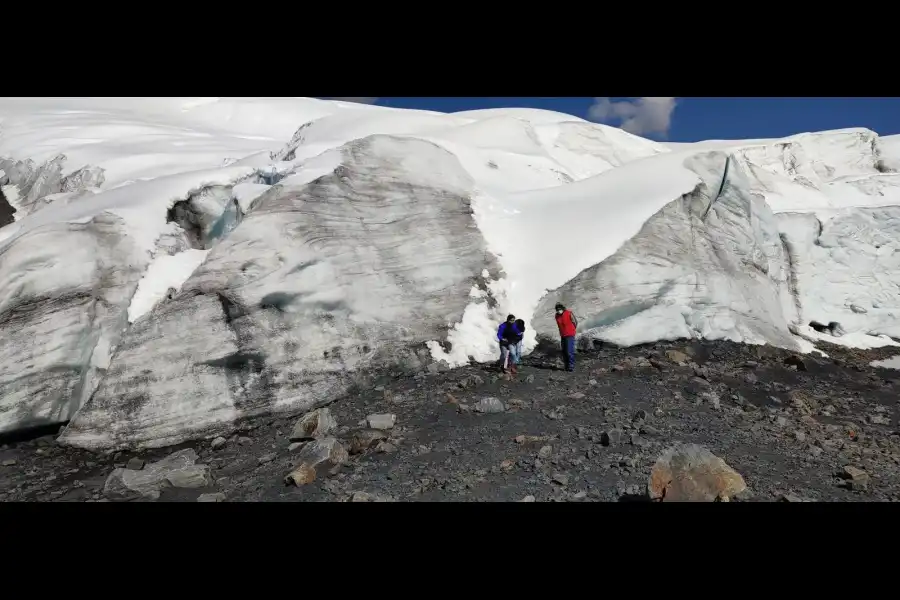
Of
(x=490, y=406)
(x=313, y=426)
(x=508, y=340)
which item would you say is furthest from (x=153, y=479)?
(x=508, y=340)

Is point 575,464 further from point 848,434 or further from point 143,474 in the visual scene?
point 143,474

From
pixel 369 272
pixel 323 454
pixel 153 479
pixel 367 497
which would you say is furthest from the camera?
pixel 369 272

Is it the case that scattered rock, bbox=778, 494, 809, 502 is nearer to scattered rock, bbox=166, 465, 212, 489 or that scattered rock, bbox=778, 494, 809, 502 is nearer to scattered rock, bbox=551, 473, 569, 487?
scattered rock, bbox=551, 473, 569, 487

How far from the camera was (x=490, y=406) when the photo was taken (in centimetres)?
762

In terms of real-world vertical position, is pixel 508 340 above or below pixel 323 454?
above

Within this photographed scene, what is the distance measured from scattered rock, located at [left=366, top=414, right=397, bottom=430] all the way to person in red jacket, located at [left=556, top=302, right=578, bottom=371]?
9.03 ft

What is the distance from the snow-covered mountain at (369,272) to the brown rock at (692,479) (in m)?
3.75

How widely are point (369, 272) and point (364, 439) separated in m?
2.91

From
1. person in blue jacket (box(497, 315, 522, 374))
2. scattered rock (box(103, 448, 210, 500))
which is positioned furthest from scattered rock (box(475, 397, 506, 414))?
scattered rock (box(103, 448, 210, 500))

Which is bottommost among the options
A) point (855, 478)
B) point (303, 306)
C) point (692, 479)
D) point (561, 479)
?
point (855, 478)

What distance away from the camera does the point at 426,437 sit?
23.4 ft

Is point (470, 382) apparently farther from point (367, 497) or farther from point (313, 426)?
point (367, 497)

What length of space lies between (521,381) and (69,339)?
6.15 m

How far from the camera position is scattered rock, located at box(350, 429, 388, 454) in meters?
6.88
